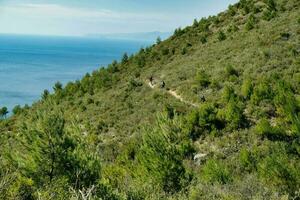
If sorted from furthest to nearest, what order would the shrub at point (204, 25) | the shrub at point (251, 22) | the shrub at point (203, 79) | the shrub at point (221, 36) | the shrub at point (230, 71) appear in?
the shrub at point (204, 25) → the shrub at point (221, 36) → the shrub at point (251, 22) → the shrub at point (203, 79) → the shrub at point (230, 71)

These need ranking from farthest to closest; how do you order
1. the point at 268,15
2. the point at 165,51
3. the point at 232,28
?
the point at 165,51 < the point at 232,28 < the point at 268,15

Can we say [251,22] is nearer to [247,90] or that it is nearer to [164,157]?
[247,90]

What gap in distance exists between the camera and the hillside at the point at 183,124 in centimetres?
1600

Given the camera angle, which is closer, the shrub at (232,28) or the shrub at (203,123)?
the shrub at (203,123)

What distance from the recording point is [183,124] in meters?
27.1

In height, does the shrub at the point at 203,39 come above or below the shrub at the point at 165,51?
above

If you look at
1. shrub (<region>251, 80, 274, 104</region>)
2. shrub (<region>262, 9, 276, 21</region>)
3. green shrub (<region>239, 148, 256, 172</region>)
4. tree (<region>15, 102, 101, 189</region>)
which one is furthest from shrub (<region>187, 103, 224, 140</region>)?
shrub (<region>262, 9, 276, 21</region>)

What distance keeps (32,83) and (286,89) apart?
329 ft

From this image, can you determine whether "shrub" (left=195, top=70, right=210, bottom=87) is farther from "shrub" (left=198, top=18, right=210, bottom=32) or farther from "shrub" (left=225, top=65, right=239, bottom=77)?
"shrub" (left=198, top=18, right=210, bottom=32)

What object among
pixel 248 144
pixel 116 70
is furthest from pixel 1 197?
pixel 116 70

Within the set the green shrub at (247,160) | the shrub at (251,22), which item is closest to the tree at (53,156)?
the green shrub at (247,160)

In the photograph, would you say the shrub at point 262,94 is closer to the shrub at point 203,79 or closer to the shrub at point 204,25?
the shrub at point 203,79

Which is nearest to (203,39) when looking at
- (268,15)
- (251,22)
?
(251,22)

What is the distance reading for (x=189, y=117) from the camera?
1081 inches
